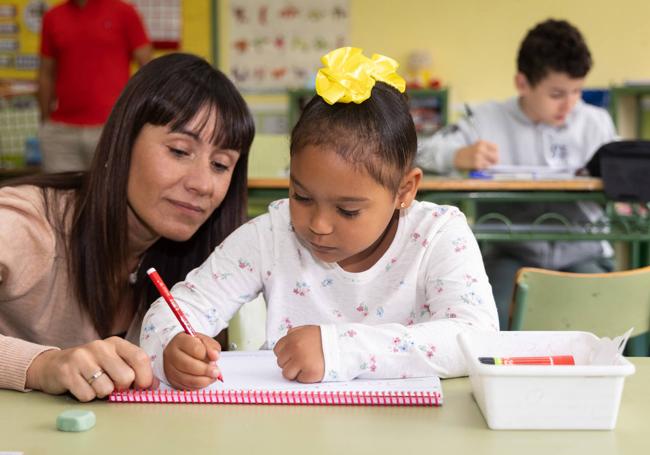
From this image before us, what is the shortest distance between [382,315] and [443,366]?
0.98ft

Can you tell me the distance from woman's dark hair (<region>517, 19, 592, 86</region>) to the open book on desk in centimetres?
38

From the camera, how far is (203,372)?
0.96m

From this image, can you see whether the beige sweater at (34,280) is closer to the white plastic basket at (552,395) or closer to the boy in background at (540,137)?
the white plastic basket at (552,395)

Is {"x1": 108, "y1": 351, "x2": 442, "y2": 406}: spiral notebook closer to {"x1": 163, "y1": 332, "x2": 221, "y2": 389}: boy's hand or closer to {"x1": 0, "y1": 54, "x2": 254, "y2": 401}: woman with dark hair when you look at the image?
{"x1": 163, "y1": 332, "x2": 221, "y2": 389}: boy's hand

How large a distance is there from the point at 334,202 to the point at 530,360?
0.38m

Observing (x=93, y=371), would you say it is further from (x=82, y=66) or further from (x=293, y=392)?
(x=82, y=66)

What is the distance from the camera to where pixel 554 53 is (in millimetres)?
3018

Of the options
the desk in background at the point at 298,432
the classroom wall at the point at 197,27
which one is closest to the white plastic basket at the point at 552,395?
the desk in background at the point at 298,432

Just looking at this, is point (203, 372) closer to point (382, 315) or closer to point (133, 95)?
point (382, 315)

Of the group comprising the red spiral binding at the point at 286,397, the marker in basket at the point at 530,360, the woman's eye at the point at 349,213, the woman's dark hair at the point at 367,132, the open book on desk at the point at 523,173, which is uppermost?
the woman's dark hair at the point at 367,132

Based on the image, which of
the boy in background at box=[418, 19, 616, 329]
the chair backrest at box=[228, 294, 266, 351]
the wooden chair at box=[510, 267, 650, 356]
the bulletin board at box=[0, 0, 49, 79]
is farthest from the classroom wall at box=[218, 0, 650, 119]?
the chair backrest at box=[228, 294, 266, 351]

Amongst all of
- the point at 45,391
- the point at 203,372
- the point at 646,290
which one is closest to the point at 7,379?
the point at 45,391

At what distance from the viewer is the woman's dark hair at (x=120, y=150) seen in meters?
1.46

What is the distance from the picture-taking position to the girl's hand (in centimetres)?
94
